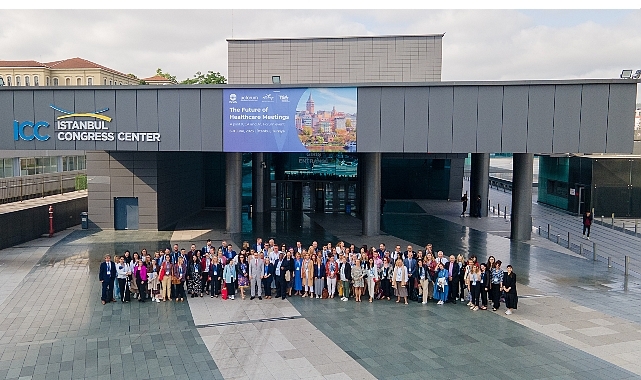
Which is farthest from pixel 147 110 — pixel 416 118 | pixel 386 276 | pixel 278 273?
pixel 386 276

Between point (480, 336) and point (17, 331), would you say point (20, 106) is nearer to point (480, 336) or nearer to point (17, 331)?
point (17, 331)

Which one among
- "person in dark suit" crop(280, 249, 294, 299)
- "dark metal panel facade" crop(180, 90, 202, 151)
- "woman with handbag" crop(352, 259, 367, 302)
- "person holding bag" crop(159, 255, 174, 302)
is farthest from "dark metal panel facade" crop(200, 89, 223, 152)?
"woman with handbag" crop(352, 259, 367, 302)

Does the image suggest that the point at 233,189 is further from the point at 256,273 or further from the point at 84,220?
the point at 256,273

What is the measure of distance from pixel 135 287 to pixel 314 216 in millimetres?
19256

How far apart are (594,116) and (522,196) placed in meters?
6.12

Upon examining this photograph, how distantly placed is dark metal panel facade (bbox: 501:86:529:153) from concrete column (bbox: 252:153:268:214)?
1818 centimetres

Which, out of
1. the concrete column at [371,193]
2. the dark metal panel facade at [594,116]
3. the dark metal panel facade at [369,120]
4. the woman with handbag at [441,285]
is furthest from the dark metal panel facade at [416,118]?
the woman with handbag at [441,285]

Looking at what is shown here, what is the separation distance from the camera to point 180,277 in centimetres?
1529

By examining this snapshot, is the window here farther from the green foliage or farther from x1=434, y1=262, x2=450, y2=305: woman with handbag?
x1=434, y1=262, x2=450, y2=305: woman with handbag

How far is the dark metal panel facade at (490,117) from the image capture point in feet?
67.4

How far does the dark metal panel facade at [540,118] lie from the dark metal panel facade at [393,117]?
4.91 m

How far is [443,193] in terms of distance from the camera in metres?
45.6

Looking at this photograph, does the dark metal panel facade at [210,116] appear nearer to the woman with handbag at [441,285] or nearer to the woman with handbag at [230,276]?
the woman with handbag at [230,276]

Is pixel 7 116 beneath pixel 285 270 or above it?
above
